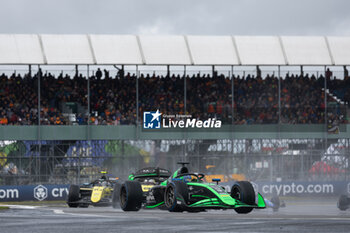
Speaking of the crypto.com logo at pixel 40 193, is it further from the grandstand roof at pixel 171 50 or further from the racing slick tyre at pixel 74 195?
the grandstand roof at pixel 171 50

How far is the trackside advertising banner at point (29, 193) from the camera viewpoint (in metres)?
39.2

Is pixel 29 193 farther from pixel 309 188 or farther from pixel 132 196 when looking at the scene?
pixel 132 196

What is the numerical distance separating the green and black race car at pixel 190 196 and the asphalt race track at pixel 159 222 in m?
0.61

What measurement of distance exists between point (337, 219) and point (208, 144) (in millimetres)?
21252

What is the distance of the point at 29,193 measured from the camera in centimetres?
3941

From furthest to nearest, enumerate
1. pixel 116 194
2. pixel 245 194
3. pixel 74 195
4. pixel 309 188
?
1. pixel 309 188
2. pixel 74 195
3. pixel 116 194
4. pixel 245 194

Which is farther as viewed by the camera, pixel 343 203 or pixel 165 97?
pixel 165 97

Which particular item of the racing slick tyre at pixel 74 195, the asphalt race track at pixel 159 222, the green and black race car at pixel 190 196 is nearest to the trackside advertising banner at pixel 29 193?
the racing slick tyre at pixel 74 195

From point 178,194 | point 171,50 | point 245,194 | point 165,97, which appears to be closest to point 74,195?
point 178,194

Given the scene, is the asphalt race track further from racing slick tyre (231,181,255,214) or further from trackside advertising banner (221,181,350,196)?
trackside advertising banner (221,181,350,196)

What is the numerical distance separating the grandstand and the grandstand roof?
6 centimetres

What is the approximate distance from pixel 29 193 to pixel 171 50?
43.5 feet

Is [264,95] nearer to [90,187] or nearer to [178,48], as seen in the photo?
[178,48]

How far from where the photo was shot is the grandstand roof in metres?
45.5
